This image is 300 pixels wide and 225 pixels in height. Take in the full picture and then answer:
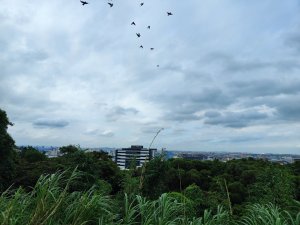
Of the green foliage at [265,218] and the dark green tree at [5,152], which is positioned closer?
the green foliage at [265,218]

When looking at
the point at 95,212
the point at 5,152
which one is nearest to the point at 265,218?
the point at 95,212

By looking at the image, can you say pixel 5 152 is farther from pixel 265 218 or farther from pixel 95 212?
pixel 265 218

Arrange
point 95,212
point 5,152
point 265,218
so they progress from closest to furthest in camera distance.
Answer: point 265,218
point 95,212
point 5,152

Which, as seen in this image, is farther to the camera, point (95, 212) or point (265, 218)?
point (95, 212)

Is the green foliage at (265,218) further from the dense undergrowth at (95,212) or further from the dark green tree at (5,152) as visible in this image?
the dark green tree at (5,152)

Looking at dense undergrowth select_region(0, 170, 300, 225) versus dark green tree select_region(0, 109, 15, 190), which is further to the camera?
dark green tree select_region(0, 109, 15, 190)

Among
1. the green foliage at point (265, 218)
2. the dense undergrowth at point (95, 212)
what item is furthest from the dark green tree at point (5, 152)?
the green foliage at point (265, 218)

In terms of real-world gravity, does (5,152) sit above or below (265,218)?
above

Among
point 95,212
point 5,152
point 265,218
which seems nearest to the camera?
point 265,218

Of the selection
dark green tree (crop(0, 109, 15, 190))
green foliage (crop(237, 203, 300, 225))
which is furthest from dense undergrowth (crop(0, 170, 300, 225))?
dark green tree (crop(0, 109, 15, 190))

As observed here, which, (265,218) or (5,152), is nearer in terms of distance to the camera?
(265,218)

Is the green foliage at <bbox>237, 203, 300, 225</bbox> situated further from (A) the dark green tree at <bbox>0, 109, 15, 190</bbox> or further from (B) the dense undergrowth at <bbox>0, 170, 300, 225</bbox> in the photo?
(A) the dark green tree at <bbox>0, 109, 15, 190</bbox>

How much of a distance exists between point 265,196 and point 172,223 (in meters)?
3.96

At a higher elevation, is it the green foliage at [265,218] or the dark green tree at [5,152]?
the dark green tree at [5,152]
